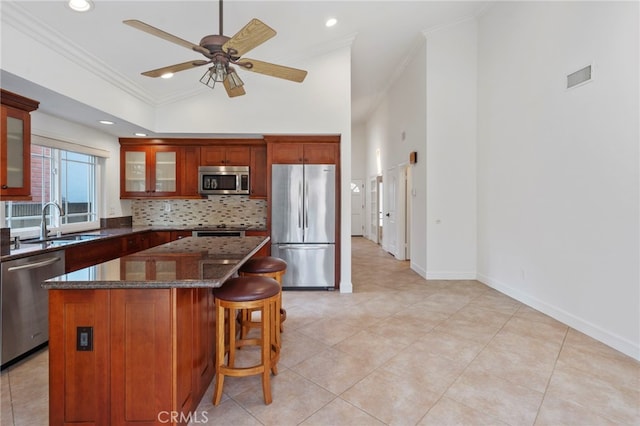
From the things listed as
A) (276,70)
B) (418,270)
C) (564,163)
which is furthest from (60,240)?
(564,163)

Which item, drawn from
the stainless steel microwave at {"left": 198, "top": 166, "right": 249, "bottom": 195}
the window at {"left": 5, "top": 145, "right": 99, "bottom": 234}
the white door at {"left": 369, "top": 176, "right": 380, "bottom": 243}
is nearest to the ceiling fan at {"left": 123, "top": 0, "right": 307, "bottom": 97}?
the window at {"left": 5, "top": 145, "right": 99, "bottom": 234}

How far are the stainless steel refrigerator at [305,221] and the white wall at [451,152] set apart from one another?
1.78 m

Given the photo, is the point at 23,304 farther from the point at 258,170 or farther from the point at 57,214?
the point at 258,170

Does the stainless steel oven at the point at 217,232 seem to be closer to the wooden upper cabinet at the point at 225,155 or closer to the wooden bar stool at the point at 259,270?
the wooden upper cabinet at the point at 225,155

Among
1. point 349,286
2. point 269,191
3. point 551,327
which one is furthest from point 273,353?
point 551,327

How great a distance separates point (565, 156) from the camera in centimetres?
334

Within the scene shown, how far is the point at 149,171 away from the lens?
4984mm

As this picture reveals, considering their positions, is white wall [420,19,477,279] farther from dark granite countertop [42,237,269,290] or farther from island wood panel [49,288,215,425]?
island wood panel [49,288,215,425]

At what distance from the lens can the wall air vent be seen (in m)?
3.05

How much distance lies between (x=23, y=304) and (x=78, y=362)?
4.91 ft

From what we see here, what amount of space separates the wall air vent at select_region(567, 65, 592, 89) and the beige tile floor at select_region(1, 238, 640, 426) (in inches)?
98.8

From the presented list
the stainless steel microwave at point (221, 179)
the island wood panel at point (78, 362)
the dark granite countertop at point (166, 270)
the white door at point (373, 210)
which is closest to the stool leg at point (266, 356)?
the dark granite countertop at point (166, 270)

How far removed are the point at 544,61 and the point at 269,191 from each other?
377cm

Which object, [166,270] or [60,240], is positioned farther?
[60,240]
